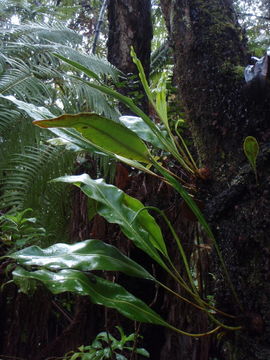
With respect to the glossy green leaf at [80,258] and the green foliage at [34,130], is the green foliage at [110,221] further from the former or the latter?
the green foliage at [34,130]

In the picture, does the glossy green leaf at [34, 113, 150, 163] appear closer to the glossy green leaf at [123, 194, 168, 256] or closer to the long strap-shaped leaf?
the glossy green leaf at [123, 194, 168, 256]

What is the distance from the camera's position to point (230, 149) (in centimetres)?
84

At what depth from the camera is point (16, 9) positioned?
238 cm

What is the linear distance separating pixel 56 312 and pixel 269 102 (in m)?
1.28

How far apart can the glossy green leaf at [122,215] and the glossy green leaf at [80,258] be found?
0.05m

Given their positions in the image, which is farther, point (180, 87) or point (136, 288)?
point (136, 288)

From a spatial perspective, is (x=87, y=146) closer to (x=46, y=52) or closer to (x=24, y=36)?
(x=46, y=52)

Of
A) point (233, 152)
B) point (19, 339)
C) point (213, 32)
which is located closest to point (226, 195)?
point (233, 152)

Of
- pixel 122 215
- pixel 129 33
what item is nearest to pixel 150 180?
pixel 122 215

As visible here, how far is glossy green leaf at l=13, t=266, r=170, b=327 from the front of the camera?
691 millimetres

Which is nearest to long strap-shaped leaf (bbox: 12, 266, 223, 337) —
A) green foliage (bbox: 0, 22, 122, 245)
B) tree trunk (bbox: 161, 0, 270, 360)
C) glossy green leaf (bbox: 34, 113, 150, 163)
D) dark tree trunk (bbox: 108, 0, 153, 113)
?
tree trunk (bbox: 161, 0, 270, 360)

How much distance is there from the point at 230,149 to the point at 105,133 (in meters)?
0.28

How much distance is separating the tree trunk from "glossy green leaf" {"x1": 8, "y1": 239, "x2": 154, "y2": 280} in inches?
7.8

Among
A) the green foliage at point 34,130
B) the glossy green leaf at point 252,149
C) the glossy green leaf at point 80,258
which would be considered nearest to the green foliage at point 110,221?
the glossy green leaf at point 80,258
